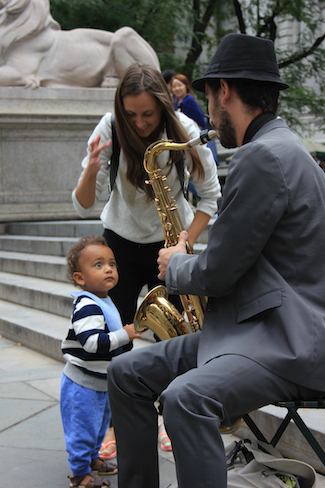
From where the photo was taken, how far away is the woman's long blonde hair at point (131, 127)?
2945 mm

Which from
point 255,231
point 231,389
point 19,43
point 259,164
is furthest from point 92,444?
point 19,43

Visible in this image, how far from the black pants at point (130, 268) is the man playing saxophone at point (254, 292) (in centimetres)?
118

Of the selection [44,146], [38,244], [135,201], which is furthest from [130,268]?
[44,146]

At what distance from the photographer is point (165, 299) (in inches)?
111

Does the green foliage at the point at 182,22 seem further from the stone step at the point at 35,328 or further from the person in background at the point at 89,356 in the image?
the person in background at the point at 89,356

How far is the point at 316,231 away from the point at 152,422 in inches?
41.6

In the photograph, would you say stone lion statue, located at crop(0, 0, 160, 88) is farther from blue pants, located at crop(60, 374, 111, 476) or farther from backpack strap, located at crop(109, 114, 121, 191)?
blue pants, located at crop(60, 374, 111, 476)

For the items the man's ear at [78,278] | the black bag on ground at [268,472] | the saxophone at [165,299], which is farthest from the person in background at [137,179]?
the black bag on ground at [268,472]

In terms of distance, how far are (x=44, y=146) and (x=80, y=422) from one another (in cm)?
824

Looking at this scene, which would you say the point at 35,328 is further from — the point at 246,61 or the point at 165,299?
the point at 246,61

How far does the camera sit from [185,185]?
A: 329cm

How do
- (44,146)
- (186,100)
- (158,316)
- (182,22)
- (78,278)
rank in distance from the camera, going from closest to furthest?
(158,316), (78,278), (186,100), (44,146), (182,22)

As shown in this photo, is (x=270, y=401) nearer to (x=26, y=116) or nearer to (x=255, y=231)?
(x=255, y=231)

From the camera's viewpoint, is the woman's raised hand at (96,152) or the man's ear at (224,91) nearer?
the man's ear at (224,91)
